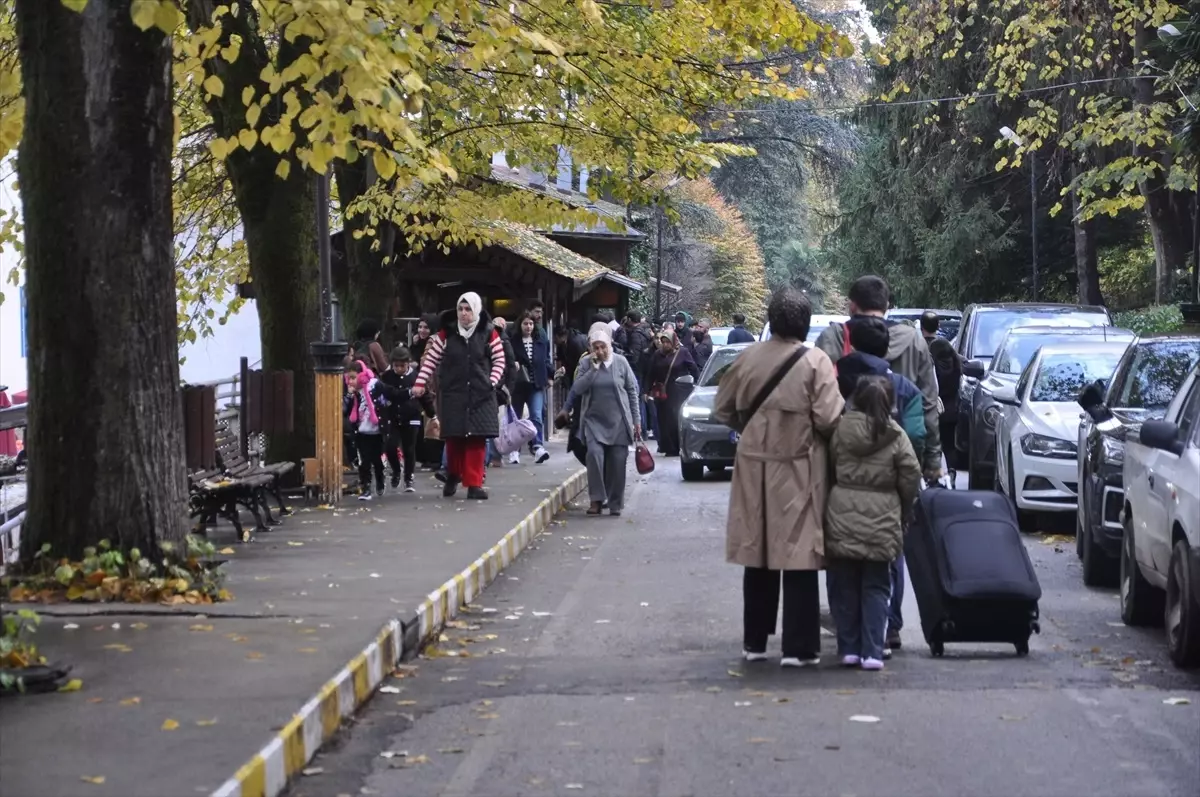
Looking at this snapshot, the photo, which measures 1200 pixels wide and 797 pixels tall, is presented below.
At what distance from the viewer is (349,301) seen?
22.2 m

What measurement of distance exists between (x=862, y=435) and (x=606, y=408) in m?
8.50

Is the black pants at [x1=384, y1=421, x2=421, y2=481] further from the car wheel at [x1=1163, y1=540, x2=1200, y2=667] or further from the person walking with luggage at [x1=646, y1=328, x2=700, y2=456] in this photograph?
the car wheel at [x1=1163, y1=540, x2=1200, y2=667]

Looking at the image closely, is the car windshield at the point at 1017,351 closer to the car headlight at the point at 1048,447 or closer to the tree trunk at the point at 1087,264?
the car headlight at the point at 1048,447

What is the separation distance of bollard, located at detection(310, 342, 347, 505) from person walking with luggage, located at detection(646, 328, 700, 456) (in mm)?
9345

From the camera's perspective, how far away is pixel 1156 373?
41.9ft

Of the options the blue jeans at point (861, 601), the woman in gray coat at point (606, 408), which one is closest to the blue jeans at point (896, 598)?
the blue jeans at point (861, 601)

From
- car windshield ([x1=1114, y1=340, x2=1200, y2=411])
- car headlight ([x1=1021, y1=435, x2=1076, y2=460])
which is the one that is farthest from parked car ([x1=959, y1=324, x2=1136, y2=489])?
car windshield ([x1=1114, y1=340, x2=1200, y2=411])

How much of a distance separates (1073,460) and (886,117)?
104 ft

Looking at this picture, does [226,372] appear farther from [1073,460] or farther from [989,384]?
→ [1073,460]

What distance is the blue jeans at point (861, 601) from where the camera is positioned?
8.40 metres

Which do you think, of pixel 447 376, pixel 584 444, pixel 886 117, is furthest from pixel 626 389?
pixel 886 117

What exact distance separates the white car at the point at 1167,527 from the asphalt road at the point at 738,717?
0.67ft

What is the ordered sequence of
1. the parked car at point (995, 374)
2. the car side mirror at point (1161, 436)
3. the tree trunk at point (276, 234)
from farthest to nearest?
1. the parked car at point (995, 374)
2. the tree trunk at point (276, 234)
3. the car side mirror at point (1161, 436)

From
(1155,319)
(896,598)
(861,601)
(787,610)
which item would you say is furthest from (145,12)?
(1155,319)
